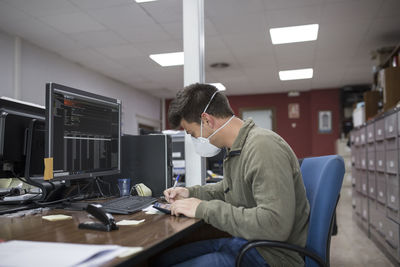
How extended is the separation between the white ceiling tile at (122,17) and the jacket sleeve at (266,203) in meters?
3.30

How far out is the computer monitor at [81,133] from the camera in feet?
4.35

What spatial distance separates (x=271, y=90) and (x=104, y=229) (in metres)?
7.97

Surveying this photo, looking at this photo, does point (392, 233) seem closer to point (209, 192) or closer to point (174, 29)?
point (209, 192)

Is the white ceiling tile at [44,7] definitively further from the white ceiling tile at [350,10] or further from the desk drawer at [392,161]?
the desk drawer at [392,161]

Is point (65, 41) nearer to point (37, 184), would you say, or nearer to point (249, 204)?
point (37, 184)

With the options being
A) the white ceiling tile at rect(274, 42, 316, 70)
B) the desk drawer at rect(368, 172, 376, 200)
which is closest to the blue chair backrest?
the desk drawer at rect(368, 172, 376, 200)

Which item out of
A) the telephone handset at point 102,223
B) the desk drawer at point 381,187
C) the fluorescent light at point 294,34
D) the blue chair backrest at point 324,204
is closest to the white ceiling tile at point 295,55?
the fluorescent light at point 294,34

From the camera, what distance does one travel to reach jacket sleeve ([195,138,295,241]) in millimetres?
1010

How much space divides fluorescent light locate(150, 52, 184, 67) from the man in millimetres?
4263

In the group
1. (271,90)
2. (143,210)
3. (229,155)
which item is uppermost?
(271,90)

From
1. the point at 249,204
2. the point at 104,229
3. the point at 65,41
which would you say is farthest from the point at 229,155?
the point at 65,41

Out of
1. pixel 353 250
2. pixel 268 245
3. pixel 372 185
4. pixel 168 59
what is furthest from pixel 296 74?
A: pixel 268 245

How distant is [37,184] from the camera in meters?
1.48

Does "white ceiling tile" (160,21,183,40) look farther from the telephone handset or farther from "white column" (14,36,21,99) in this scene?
the telephone handset
